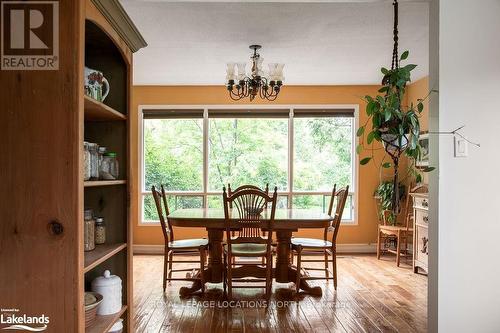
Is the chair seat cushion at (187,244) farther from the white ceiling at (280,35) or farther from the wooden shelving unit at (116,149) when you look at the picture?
the white ceiling at (280,35)

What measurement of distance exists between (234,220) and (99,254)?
1650 mm

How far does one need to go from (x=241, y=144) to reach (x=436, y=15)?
3.51 m

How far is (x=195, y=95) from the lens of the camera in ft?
17.3

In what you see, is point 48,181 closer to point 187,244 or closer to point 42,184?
point 42,184

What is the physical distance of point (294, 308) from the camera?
3.07 m

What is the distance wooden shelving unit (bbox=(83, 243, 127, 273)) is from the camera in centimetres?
137

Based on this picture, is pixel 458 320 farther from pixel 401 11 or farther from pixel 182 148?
pixel 182 148

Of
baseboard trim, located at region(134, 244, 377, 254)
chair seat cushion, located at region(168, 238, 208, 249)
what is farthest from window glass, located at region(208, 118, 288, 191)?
chair seat cushion, located at region(168, 238, 208, 249)

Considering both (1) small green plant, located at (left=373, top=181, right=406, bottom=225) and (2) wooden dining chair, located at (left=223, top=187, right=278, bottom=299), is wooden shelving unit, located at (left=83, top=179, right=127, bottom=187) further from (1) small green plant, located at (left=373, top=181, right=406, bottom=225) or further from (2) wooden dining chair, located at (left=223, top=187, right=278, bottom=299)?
(1) small green plant, located at (left=373, top=181, right=406, bottom=225)

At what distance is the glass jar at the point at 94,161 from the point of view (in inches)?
61.9

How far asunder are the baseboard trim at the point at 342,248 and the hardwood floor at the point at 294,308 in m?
1.15

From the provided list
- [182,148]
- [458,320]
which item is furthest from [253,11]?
[182,148]

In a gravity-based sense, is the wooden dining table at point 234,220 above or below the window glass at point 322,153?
below

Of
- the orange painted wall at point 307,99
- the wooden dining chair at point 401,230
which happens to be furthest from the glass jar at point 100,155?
the wooden dining chair at point 401,230
